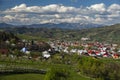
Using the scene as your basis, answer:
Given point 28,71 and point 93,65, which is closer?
point 28,71

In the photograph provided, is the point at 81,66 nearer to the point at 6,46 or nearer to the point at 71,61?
the point at 71,61

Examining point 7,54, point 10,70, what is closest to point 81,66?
point 10,70

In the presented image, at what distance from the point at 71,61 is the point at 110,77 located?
55924 mm

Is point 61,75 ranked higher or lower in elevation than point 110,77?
higher

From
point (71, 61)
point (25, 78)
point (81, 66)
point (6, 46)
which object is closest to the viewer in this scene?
point (25, 78)

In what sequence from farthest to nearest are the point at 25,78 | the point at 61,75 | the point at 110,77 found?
the point at 110,77
the point at 25,78
the point at 61,75

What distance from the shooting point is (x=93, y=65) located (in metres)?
109

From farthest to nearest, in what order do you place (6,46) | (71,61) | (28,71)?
(6,46) → (71,61) → (28,71)

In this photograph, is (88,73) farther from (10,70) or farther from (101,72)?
(10,70)

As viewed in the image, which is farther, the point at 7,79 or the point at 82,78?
the point at 82,78

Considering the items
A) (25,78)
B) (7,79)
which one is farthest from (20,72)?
(7,79)

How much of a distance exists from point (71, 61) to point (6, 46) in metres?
59.6

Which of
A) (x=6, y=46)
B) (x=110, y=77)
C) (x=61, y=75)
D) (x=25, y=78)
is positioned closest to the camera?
(x=61, y=75)

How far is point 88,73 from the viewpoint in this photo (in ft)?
357
